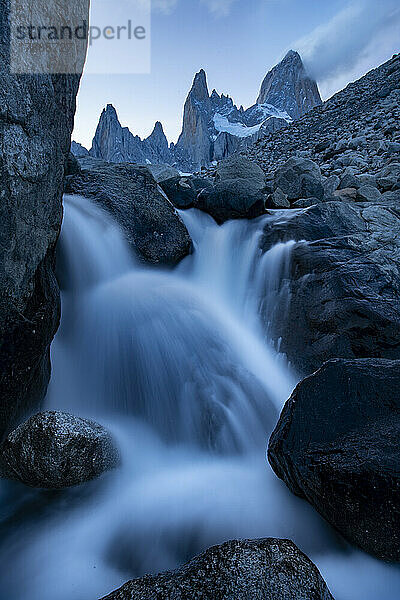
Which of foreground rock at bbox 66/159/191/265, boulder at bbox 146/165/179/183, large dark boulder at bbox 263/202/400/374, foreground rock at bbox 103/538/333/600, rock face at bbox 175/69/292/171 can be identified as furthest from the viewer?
rock face at bbox 175/69/292/171

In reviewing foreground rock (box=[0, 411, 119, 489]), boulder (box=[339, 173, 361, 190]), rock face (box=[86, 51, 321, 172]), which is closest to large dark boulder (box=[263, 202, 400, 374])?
foreground rock (box=[0, 411, 119, 489])

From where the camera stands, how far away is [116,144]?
68.2 metres

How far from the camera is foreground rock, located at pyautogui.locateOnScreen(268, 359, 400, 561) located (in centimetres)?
197

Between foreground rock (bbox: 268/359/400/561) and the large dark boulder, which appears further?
the large dark boulder

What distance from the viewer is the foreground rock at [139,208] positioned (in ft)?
18.5

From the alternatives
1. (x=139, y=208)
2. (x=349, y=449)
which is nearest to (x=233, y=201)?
(x=139, y=208)

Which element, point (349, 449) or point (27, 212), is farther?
point (27, 212)

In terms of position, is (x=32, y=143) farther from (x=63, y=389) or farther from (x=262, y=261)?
(x=262, y=261)

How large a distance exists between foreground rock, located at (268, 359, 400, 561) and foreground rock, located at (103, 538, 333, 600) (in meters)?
0.59

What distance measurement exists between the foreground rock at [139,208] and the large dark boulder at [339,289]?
1.61 m

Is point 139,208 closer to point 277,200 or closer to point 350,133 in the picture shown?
point 277,200

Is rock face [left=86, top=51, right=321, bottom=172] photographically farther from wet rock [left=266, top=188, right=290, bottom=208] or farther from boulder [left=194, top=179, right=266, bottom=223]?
boulder [left=194, top=179, right=266, bottom=223]

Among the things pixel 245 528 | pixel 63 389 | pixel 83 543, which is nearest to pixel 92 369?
pixel 63 389

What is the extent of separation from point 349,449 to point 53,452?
6.74 feet
